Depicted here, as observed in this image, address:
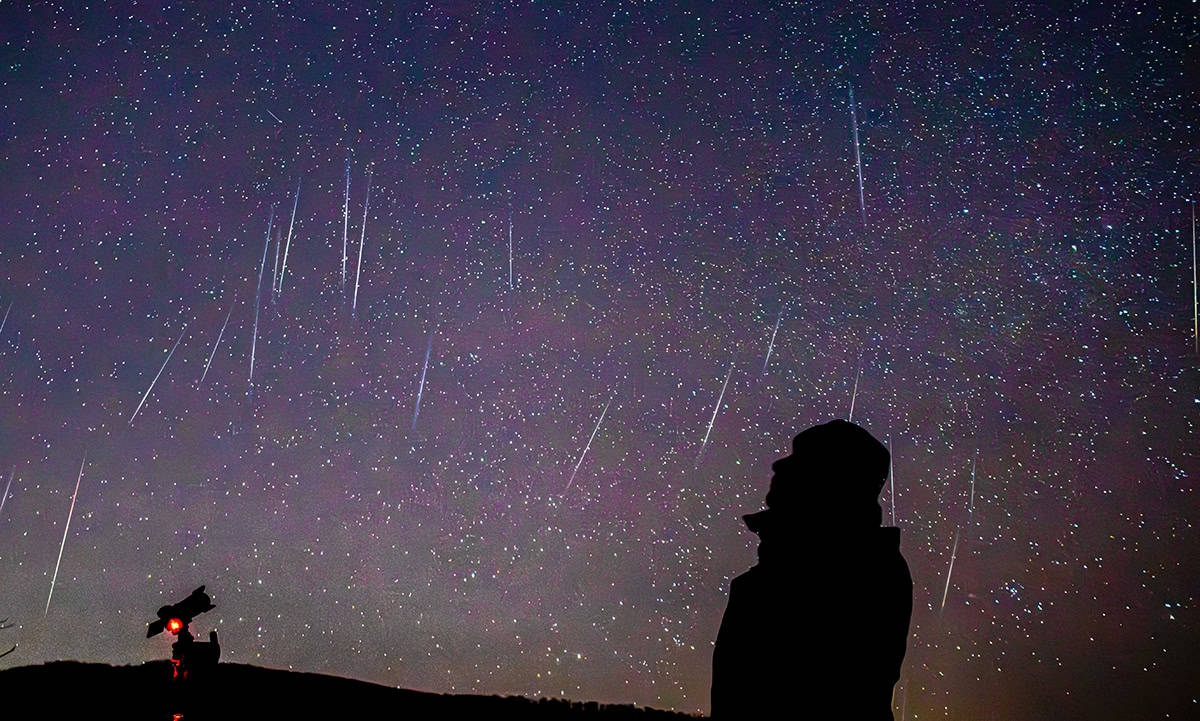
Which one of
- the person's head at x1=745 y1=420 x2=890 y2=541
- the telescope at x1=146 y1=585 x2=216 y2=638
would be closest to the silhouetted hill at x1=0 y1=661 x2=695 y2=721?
the telescope at x1=146 y1=585 x2=216 y2=638

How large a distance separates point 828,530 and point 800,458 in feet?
1.73

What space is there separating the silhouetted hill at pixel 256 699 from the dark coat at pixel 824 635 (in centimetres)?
1258

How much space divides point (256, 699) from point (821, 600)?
18108 mm

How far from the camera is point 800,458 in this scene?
4.96 meters

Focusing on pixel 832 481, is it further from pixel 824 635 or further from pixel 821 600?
pixel 824 635

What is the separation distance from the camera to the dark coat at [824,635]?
164 inches

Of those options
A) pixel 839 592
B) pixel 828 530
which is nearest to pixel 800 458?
pixel 828 530

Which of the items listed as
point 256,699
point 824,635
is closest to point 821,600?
point 824,635

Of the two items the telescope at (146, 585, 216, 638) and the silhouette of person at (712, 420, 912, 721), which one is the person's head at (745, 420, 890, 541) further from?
the telescope at (146, 585, 216, 638)

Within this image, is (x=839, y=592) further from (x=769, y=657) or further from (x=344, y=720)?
(x=344, y=720)

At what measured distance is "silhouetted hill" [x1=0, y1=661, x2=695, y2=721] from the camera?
15.5 meters

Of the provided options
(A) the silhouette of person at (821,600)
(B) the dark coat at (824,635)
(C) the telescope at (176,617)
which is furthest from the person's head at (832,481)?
(C) the telescope at (176,617)

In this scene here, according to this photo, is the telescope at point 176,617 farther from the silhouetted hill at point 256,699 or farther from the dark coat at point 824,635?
the dark coat at point 824,635

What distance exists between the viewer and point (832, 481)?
15.5ft
